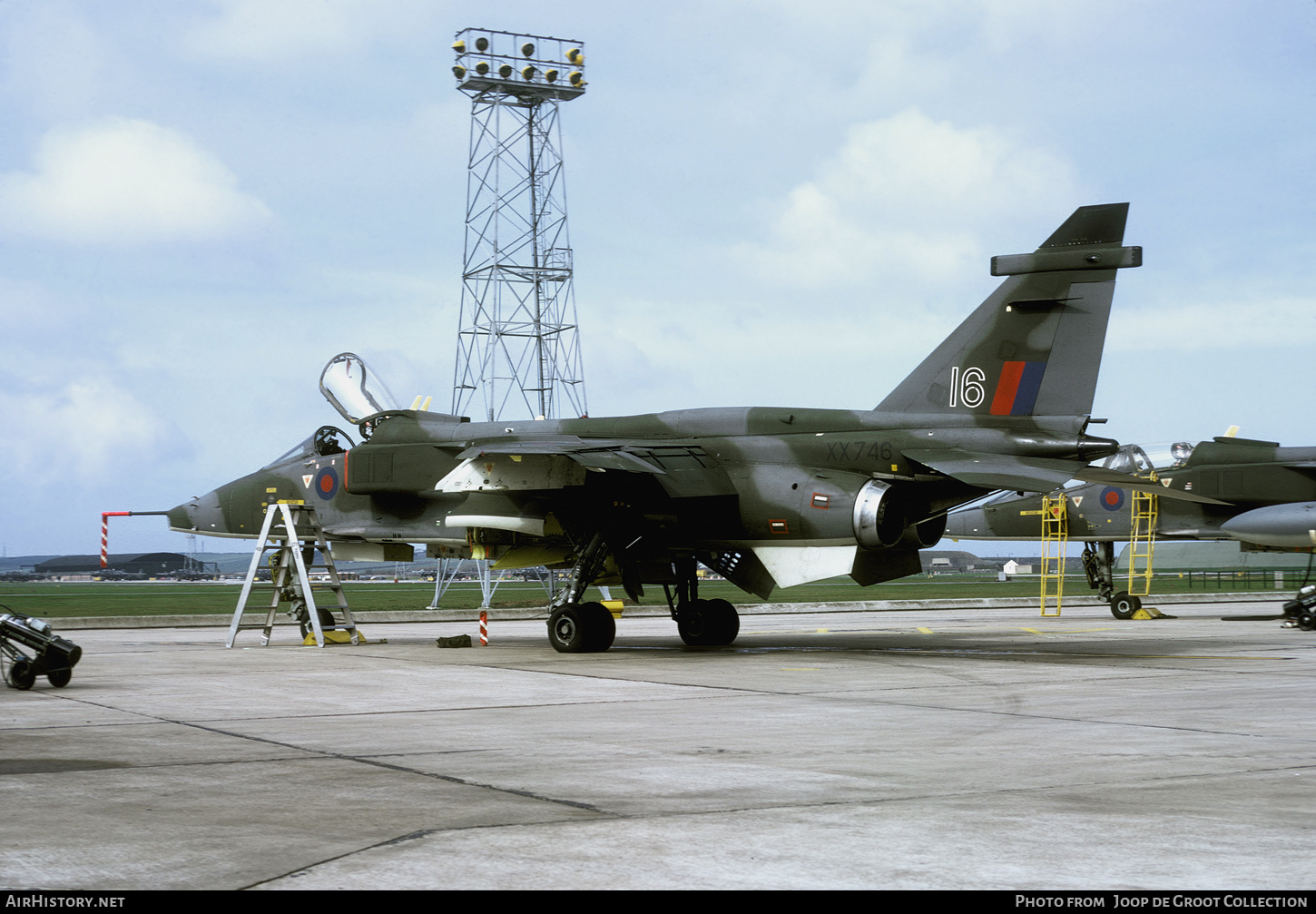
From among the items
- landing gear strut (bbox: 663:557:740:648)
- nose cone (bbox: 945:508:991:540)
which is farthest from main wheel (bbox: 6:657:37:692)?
nose cone (bbox: 945:508:991:540)

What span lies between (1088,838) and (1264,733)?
3624 mm

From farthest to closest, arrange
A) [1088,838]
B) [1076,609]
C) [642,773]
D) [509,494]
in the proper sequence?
[1076,609], [509,494], [642,773], [1088,838]

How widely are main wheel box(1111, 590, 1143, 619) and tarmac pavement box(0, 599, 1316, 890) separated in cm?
1028

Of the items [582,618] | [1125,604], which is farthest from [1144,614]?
[582,618]

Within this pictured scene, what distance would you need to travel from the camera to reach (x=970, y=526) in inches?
974

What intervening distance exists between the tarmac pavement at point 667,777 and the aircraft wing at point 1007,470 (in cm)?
187

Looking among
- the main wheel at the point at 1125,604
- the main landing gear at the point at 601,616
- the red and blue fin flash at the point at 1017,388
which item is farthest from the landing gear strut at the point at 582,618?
the main wheel at the point at 1125,604

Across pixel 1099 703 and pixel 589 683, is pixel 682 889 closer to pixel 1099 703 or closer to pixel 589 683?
pixel 1099 703

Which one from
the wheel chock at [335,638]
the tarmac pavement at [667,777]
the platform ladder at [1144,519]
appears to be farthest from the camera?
the platform ladder at [1144,519]

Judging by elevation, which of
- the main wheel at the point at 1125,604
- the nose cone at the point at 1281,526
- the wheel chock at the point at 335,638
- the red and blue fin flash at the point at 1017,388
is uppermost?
the red and blue fin flash at the point at 1017,388

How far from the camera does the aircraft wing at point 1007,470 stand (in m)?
12.6

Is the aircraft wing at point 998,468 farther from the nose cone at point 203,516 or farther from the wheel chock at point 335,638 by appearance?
the nose cone at point 203,516

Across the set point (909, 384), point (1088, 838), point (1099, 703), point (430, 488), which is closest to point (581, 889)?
point (1088, 838)

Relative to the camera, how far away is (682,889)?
3740mm
